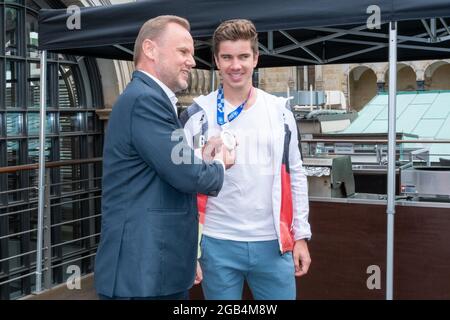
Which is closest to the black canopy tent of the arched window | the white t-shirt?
the white t-shirt

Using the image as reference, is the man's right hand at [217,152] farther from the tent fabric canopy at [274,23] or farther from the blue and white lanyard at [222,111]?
the tent fabric canopy at [274,23]

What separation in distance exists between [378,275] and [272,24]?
6.31 ft

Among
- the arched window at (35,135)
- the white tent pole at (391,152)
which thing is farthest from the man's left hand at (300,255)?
the arched window at (35,135)

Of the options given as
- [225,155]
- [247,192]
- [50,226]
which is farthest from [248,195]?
[50,226]

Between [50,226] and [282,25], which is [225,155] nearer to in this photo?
[282,25]

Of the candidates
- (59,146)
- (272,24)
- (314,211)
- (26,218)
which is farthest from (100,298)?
(59,146)

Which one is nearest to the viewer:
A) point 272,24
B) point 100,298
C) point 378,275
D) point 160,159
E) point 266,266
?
point 160,159

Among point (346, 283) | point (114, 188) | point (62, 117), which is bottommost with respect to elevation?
point (346, 283)

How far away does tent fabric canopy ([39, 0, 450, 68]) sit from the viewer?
3.30 metres

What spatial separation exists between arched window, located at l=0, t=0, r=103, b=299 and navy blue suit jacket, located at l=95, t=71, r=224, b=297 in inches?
148

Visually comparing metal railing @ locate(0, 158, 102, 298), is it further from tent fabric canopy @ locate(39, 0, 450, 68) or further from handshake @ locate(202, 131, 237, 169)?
handshake @ locate(202, 131, 237, 169)

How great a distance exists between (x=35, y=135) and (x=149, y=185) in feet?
15.9

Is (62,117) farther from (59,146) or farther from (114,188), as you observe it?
(114,188)
